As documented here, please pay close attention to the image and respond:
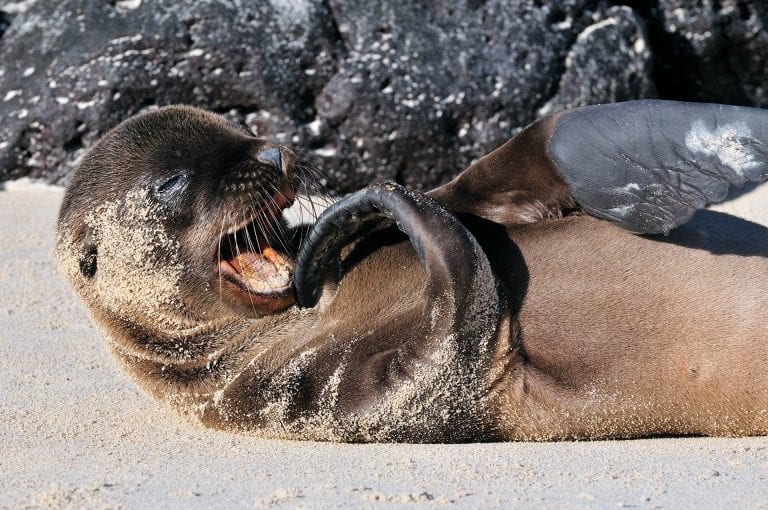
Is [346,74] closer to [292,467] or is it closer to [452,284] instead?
[452,284]

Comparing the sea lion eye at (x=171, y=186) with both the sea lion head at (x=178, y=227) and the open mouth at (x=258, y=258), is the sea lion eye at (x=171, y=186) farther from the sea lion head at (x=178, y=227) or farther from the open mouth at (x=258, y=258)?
the open mouth at (x=258, y=258)

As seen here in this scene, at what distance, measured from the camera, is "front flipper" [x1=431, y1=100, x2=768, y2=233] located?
4105 millimetres

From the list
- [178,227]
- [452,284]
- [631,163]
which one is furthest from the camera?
[178,227]

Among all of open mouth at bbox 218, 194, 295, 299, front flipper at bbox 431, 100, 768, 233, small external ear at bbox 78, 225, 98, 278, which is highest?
front flipper at bbox 431, 100, 768, 233

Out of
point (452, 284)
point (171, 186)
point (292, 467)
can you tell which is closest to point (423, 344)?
point (452, 284)

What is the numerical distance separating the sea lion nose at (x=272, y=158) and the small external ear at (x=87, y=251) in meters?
0.69

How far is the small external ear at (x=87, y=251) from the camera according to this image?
4531 mm

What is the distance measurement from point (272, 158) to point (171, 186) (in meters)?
0.39

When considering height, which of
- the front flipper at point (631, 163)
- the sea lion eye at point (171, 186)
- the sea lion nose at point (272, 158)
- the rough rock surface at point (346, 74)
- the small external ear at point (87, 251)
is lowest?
the rough rock surface at point (346, 74)

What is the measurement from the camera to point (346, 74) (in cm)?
872

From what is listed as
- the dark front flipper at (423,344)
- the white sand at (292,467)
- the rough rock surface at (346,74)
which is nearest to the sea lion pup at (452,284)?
the dark front flipper at (423,344)

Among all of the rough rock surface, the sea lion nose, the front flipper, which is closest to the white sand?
the front flipper

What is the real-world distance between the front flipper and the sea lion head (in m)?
0.76

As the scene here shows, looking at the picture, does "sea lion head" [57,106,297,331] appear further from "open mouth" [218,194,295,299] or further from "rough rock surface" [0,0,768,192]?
"rough rock surface" [0,0,768,192]
